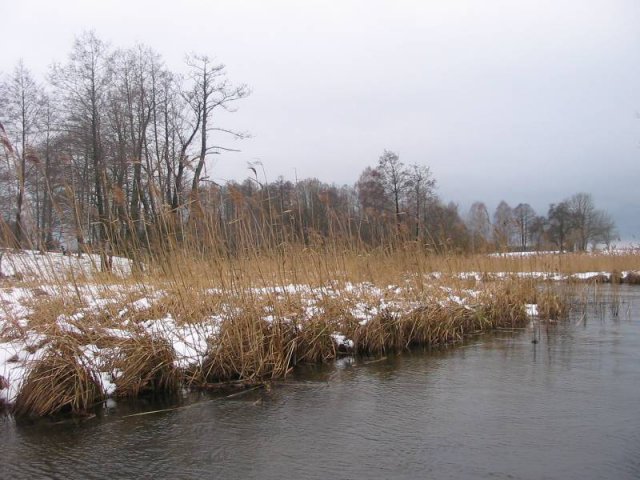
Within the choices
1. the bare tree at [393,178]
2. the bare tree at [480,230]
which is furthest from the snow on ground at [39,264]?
the bare tree at [393,178]

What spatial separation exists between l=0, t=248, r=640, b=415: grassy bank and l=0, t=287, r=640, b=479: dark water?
348 millimetres

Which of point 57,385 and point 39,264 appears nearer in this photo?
point 57,385

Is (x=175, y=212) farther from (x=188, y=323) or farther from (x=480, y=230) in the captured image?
(x=480, y=230)

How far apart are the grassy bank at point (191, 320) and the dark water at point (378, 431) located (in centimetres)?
35

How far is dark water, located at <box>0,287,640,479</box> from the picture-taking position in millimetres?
2965

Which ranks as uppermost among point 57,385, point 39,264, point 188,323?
point 39,264

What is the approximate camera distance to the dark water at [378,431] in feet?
9.73

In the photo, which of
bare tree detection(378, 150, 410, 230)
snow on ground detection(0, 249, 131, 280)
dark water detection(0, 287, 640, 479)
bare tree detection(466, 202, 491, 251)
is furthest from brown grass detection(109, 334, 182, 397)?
bare tree detection(378, 150, 410, 230)

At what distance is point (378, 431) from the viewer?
354 cm

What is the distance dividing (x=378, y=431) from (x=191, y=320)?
7.54 feet

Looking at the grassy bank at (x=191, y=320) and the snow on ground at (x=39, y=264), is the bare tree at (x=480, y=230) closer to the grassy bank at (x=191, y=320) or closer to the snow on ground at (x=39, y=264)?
the grassy bank at (x=191, y=320)

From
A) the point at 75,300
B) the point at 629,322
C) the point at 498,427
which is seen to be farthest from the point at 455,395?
the point at 629,322

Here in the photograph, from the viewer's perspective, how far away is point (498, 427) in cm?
355

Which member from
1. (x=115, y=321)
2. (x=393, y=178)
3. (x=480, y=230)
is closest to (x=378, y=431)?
(x=115, y=321)
